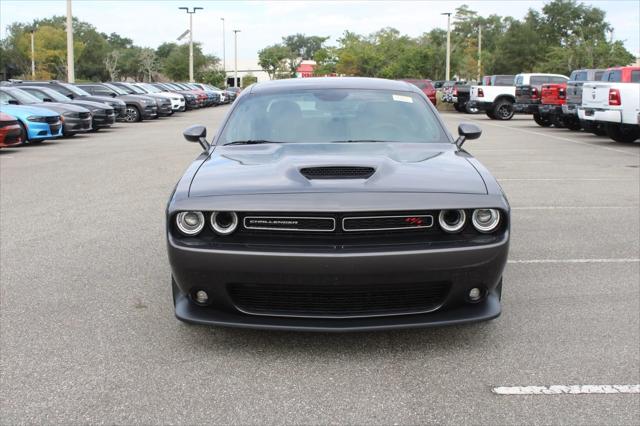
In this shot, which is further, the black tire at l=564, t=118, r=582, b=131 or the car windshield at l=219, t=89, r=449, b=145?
the black tire at l=564, t=118, r=582, b=131

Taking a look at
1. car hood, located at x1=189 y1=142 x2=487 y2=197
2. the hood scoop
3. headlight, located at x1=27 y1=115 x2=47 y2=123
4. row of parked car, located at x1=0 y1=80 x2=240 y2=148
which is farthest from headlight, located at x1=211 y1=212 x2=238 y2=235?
headlight, located at x1=27 y1=115 x2=47 y2=123

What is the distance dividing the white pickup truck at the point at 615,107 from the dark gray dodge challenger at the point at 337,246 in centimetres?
1317

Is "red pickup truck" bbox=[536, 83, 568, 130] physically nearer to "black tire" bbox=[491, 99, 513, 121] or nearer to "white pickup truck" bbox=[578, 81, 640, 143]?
→ "white pickup truck" bbox=[578, 81, 640, 143]

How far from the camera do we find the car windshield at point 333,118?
5059 mm

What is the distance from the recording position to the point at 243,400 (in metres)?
3.36

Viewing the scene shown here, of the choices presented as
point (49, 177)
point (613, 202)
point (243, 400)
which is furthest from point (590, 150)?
point (243, 400)

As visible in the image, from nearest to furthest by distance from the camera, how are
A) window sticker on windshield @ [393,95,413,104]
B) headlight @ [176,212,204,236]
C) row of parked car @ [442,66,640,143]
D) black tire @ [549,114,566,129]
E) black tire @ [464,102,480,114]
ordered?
headlight @ [176,212,204,236] → window sticker on windshield @ [393,95,413,104] → row of parked car @ [442,66,640,143] → black tire @ [549,114,566,129] → black tire @ [464,102,480,114]

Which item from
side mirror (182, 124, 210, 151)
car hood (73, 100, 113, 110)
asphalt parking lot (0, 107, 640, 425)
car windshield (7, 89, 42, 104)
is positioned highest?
car windshield (7, 89, 42, 104)

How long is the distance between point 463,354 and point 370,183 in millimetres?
1048

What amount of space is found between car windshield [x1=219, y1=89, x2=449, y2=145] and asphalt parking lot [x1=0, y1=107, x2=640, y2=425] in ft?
4.15

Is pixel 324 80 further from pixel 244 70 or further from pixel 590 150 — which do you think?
pixel 244 70

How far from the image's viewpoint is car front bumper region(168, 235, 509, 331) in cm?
356

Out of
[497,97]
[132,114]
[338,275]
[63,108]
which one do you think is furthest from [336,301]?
[497,97]

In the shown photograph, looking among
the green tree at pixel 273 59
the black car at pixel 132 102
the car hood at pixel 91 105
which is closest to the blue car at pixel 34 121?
the car hood at pixel 91 105
